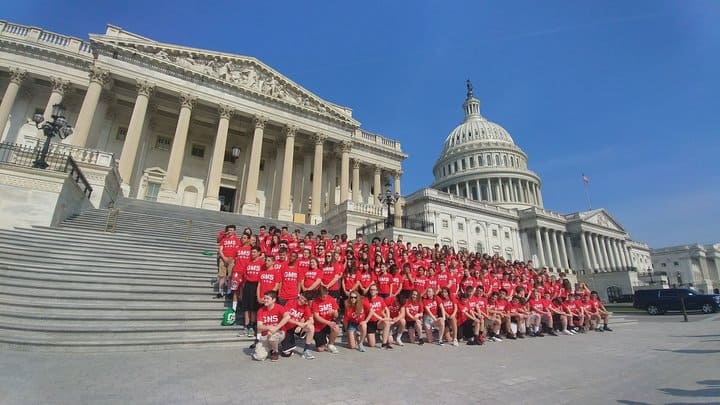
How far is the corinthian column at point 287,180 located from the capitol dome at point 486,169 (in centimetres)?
5282

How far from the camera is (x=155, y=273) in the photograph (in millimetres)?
8945

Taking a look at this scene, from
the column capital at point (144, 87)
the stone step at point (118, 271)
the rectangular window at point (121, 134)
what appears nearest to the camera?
the stone step at point (118, 271)

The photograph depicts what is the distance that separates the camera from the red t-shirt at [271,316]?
229 inches

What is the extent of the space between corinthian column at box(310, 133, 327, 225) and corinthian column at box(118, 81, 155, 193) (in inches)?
517

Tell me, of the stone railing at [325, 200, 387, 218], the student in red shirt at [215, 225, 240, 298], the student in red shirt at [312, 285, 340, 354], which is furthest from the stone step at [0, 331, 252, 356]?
the stone railing at [325, 200, 387, 218]

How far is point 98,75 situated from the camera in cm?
2139

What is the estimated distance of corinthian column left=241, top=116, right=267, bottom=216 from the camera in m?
24.3

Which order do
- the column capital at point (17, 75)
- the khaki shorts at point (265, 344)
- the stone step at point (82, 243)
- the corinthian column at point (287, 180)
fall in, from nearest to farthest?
the khaki shorts at point (265, 344) → the stone step at point (82, 243) → the column capital at point (17, 75) → the corinthian column at point (287, 180)

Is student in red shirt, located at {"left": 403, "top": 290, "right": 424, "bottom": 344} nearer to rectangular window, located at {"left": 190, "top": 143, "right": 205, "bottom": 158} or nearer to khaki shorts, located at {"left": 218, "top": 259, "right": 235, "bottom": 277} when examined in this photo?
khaki shorts, located at {"left": 218, "top": 259, "right": 235, "bottom": 277}

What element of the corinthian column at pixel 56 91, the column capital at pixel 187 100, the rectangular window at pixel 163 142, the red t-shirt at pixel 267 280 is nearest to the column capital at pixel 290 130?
the column capital at pixel 187 100

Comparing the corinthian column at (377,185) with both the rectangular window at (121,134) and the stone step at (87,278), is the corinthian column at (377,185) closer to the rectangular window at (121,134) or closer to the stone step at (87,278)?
the rectangular window at (121,134)

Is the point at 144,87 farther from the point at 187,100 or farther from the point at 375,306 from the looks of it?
the point at 375,306

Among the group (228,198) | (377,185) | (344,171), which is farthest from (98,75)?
(377,185)

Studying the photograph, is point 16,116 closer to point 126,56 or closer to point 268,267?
point 126,56
